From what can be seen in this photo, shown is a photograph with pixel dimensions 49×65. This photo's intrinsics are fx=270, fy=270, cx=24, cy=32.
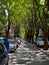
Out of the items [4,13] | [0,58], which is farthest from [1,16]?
[0,58]

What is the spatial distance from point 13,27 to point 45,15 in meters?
45.3

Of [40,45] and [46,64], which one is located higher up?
[46,64]

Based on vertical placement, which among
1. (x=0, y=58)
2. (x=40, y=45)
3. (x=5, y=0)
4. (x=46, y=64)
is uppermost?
(x=5, y=0)

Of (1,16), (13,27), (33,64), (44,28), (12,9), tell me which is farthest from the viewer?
(13,27)

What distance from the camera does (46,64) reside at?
60.2ft

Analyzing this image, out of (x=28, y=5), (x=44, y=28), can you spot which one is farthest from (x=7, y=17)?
(x=44, y=28)

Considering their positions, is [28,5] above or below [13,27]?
above

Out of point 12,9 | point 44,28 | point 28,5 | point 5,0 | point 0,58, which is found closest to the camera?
point 0,58

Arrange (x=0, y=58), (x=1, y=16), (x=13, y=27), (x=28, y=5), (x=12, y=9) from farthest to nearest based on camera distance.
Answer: (x=13, y=27)
(x=1, y=16)
(x=12, y=9)
(x=28, y=5)
(x=0, y=58)

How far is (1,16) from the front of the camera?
49.0m

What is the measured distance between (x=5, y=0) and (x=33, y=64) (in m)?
18.8

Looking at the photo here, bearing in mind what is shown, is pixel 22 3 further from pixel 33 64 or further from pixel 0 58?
pixel 0 58

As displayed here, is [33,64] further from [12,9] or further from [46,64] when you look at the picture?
[12,9]

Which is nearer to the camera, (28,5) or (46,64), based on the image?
(46,64)
